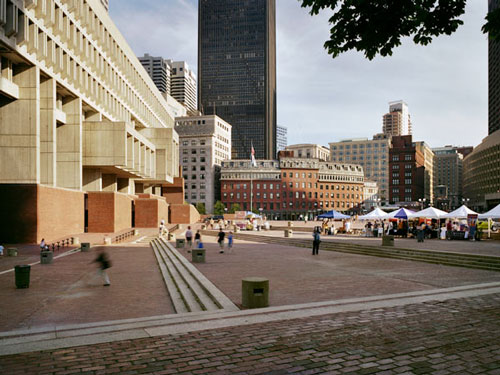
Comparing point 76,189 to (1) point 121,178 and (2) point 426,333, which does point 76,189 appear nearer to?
(1) point 121,178

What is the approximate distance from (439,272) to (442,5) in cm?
1226

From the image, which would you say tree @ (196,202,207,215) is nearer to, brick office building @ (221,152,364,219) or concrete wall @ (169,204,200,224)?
brick office building @ (221,152,364,219)

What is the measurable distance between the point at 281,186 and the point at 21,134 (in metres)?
101

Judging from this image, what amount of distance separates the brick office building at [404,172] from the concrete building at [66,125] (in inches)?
5352

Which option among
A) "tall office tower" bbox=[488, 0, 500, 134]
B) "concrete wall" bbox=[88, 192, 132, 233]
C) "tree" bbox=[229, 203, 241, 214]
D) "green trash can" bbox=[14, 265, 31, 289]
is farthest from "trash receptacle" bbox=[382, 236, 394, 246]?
"tall office tower" bbox=[488, 0, 500, 134]

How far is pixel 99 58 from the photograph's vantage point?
50.2 m

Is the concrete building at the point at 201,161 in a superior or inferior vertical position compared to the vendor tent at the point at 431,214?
superior

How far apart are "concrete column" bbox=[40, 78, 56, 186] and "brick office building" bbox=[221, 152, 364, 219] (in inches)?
3602

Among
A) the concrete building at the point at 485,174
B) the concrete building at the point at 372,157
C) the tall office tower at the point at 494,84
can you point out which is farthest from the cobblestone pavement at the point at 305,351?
the concrete building at the point at 372,157

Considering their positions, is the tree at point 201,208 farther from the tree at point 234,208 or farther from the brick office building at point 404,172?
the brick office building at point 404,172

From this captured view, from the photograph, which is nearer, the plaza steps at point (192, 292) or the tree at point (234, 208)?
the plaza steps at point (192, 292)

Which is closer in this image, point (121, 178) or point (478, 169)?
point (121, 178)

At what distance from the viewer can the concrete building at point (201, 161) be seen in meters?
134

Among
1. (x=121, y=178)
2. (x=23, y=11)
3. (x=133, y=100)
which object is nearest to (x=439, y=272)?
(x=23, y=11)
